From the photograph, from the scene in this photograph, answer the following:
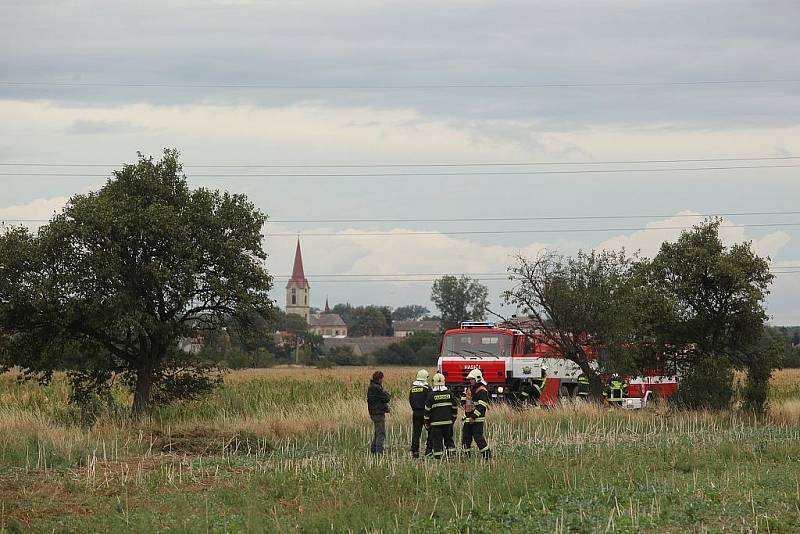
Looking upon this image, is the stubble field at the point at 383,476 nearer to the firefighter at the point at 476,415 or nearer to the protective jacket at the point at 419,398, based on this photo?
the firefighter at the point at 476,415

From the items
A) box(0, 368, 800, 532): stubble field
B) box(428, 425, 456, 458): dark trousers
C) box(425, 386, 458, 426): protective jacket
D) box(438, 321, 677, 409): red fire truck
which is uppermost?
box(438, 321, 677, 409): red fire truck

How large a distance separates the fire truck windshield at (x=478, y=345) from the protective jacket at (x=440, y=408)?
555 inches

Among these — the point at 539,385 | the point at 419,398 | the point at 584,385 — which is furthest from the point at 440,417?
the point at 539,385

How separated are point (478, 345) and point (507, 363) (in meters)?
1.14

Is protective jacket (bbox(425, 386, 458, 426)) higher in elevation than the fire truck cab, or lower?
lower

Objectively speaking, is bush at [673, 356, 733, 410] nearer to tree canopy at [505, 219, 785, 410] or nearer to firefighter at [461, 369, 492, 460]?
tree canopy at [505, 219, 785, 410]

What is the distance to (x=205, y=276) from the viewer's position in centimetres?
2925

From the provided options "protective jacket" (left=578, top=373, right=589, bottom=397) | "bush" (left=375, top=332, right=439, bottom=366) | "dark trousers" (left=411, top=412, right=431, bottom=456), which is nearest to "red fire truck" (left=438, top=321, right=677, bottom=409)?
"protective jacket" (left=578, top=373, right=589, bottom=397)

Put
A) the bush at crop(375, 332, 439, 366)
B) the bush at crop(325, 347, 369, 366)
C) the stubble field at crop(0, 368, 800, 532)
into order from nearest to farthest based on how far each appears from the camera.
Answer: the stubble field at crop(0, 368, 800, 532) < the bush at crop(375, 332, 439, 366) < the bush at crop(325, 347, 369, 366)

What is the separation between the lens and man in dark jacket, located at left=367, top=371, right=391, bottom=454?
22.3 m

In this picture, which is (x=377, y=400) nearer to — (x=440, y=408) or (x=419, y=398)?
(x=419, y=398)

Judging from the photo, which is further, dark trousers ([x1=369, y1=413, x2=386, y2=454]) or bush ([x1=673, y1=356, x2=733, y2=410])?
bush ([x1=673, y1=356, x2=733, y2=410])

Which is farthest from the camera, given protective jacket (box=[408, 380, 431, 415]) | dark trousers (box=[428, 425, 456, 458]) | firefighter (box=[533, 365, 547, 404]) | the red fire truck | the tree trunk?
firefighter (box=[533, 365, 547, 404])

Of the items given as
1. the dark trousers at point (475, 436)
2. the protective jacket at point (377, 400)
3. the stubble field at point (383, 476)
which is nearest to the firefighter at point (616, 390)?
the stubble field at point (383, 476)
